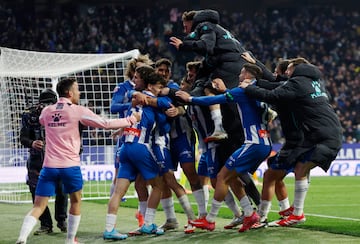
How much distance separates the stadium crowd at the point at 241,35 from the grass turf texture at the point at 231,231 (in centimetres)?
1513

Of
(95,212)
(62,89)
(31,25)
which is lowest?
(95,212)

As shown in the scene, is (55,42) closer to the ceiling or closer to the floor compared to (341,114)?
closer to the ceiling

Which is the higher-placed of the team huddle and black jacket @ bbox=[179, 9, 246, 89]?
black jacket @ bbox=[179, 9, 246, 89]

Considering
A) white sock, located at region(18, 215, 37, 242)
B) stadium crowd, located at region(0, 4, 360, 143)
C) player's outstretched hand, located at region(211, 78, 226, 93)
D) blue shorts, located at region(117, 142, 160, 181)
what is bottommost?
white sock, located at region(18, 215, 37, 242)

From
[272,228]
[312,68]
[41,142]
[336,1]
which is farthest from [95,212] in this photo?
[336,1]

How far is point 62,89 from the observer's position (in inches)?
326

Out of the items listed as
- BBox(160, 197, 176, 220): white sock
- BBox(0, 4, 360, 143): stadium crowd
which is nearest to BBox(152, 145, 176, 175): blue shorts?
BBox(160, 197, 176, 220): white sock

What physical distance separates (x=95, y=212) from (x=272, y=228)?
4.06m

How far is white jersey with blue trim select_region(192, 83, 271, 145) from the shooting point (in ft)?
30.1

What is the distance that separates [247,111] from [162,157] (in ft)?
3.83

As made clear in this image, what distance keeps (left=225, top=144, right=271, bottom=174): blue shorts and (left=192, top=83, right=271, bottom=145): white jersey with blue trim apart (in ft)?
0.24

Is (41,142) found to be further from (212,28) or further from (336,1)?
(336,1)

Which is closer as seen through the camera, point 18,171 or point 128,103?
point 128,103

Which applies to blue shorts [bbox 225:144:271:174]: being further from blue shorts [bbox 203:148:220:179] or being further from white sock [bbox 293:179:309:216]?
white sock [bbox 293:179:309:216]
